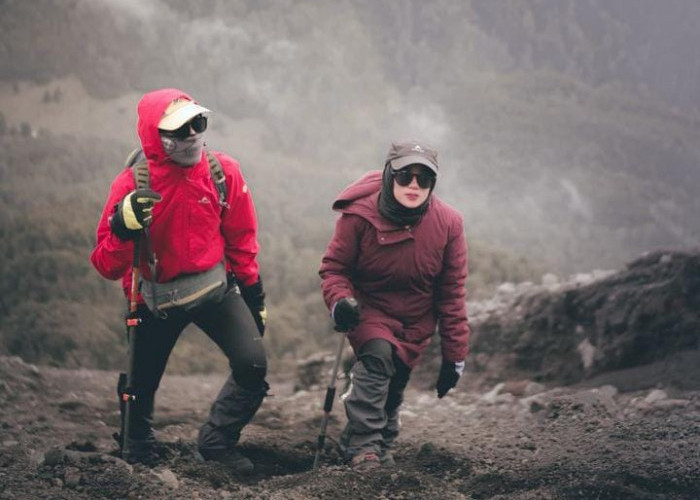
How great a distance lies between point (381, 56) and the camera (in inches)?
1950

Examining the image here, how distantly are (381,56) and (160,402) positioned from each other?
4227cm

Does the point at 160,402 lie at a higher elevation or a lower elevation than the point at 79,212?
lower

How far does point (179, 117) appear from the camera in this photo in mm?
4719

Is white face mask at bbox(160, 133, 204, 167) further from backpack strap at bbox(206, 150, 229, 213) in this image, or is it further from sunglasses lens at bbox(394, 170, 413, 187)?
sunglasses lens at bbox(394, 170, 413, 187)

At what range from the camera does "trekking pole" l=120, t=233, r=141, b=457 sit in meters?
4.89

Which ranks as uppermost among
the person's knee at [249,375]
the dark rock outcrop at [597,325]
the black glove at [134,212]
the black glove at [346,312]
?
the dark rock outcrop at [597,325]

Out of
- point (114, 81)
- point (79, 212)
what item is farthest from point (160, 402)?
point (114, 81)

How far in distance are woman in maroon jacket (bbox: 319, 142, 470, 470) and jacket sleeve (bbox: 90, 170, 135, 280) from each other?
1.25 metres

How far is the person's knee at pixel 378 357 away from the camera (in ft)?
17.0

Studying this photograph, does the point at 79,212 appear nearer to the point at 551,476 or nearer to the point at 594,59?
the point at 551,476

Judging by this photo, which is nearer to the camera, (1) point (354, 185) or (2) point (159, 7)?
(1) point (354, 185)

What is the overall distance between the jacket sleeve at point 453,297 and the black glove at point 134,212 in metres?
1.95

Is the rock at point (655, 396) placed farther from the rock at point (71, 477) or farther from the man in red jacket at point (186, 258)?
the rock at point (71, 477)

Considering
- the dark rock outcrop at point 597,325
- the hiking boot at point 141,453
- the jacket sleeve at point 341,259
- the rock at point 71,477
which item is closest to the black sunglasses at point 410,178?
the jacket sleeve at point 341,259
